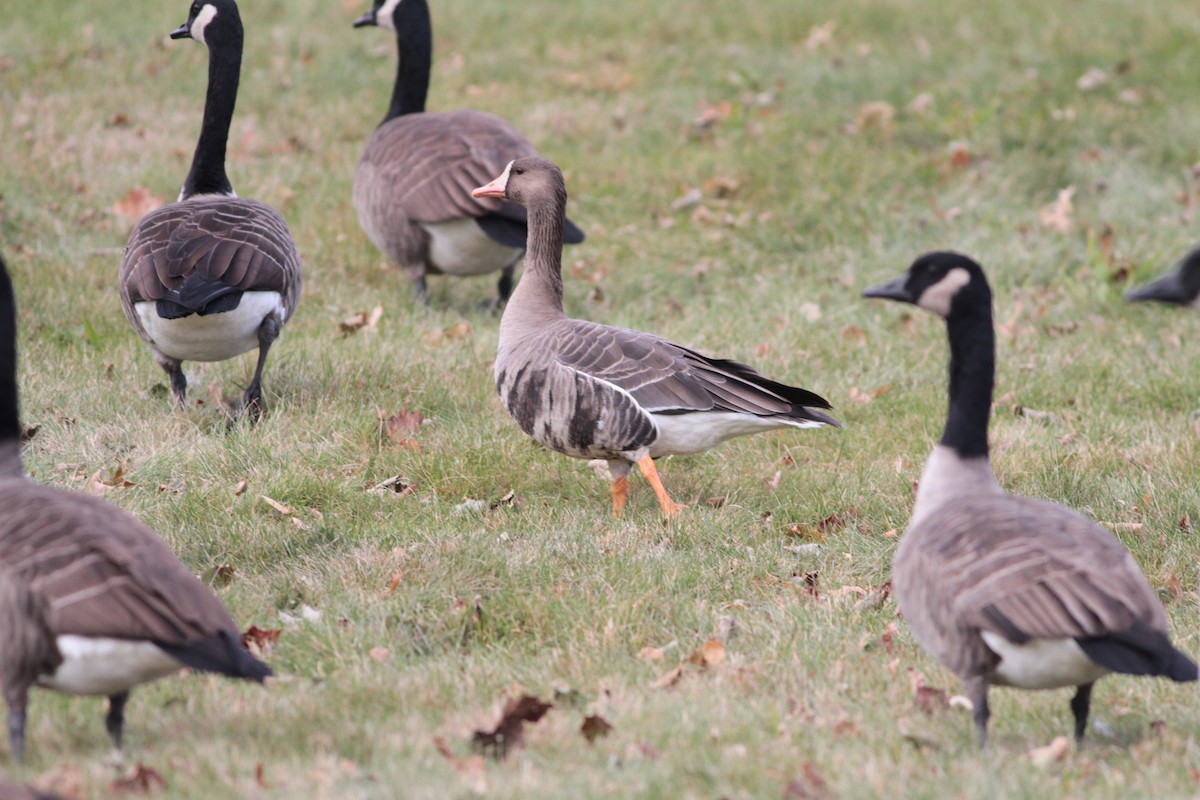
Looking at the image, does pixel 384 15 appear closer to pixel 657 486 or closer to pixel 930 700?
pixel 657 486

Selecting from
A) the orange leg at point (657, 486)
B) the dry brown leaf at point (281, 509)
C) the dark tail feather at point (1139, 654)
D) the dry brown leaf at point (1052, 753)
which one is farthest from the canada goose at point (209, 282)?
the dark tail feather at point (1139, 654)

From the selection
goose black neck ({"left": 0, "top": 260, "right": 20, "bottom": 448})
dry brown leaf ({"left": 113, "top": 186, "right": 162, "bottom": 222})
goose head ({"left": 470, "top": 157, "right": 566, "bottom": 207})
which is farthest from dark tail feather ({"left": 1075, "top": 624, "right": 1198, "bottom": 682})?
dry brown leaf ({"left": 113, "top": 186, "right": 162, "bottom": 222})

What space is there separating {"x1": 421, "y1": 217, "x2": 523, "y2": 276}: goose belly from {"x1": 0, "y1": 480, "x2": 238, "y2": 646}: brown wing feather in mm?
5310

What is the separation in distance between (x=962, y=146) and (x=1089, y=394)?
4372 millimetres

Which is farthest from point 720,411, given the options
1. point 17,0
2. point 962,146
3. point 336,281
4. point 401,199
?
point 17,0

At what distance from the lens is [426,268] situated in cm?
938

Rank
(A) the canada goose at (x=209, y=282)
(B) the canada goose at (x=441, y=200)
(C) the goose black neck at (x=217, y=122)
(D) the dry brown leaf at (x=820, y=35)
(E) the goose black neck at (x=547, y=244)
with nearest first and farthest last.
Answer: (A) the canada goose at (x=209, y=282), (E) the goose black neck at (x=547, y=244), (C) the goose black neck at (x=217, y=122), (B) the canada goose at (x=441, y=200), (D) the dry brown leaf at (x=820, y=35)

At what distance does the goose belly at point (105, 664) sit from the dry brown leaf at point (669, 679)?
1601 mm

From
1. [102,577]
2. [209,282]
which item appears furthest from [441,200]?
[102,577]

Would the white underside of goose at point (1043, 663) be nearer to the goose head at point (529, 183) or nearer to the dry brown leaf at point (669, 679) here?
the dry brown leaf at point (669, 679)

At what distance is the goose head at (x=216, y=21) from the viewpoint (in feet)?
26.2

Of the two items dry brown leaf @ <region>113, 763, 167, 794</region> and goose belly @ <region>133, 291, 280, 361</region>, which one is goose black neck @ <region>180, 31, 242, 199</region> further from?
dry brown leaf @ <region>113, 763, 167, 794</region>

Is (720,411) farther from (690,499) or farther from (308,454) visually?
(308,454)

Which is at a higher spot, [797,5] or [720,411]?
[797,5]
